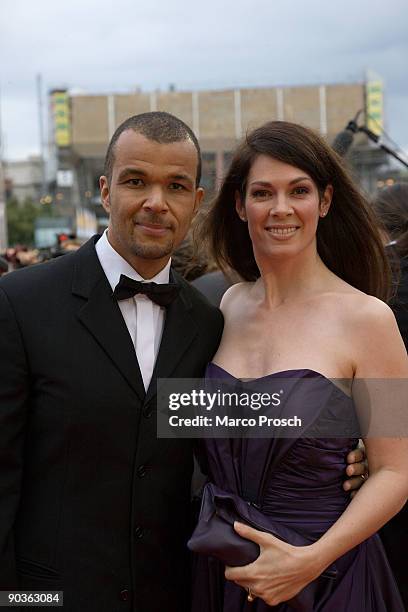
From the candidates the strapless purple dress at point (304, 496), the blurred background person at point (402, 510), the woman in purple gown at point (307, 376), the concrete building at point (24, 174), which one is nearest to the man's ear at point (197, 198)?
the woman in purple gown at point (307, 376)

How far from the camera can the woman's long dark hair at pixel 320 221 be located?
104 inches

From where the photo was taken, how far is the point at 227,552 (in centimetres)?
221

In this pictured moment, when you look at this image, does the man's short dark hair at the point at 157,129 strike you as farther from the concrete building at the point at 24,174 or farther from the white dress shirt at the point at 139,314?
the concrete building at the point at 24,174

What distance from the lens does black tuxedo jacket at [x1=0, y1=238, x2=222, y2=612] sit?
7.36 ft

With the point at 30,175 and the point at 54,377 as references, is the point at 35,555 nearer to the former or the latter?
the point at 54,377

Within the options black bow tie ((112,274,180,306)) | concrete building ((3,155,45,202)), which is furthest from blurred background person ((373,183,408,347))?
concrete building ((3,155,45,202))

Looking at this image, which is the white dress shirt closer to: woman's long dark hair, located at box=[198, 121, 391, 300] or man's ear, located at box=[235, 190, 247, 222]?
man's ear, located at box=[235, 190, 247, 222]

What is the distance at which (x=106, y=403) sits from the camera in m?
2.26

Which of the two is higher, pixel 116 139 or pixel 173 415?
pixel 116 139

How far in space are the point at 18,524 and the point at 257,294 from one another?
124 cm

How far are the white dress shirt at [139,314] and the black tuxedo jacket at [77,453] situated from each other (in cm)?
5

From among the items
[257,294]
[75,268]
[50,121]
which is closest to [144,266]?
[75,268]

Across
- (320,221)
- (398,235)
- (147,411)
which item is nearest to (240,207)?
(320,221)

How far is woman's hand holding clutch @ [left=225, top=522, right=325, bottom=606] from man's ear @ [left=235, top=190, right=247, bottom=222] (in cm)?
118
